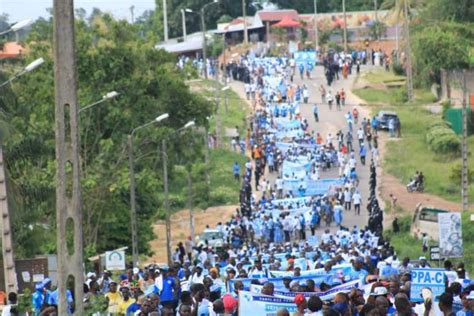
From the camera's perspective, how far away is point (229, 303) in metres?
23.2

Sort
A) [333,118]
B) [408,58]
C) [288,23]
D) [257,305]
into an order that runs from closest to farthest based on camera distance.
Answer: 1. [257,305]
2. [333,118]
3. [408,58]
4. [288,23]

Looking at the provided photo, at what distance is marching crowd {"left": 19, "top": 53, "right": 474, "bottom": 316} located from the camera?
2227 centimetres

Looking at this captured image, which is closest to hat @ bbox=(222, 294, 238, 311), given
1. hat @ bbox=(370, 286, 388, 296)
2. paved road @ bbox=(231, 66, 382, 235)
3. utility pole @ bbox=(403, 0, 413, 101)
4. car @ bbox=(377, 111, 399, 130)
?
hat @ bbox=(370, 286, 388, 296)

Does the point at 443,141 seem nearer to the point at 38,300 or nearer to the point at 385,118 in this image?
the point at 385,118

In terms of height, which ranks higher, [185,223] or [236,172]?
[236,172]

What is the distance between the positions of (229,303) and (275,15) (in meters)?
108

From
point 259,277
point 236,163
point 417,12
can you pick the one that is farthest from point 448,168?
point 259,277

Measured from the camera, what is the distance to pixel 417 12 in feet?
302

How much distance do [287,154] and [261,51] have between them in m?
45.9

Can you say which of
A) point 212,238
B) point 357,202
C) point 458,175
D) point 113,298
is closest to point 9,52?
point 458,175

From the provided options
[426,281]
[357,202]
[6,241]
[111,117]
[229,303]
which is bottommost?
[357,202]

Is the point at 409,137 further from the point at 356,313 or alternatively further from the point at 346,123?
the point at 356,313

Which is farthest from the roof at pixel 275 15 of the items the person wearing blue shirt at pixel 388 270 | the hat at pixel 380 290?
the hat at pixel 380 290

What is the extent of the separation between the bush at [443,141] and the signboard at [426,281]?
146 feet
